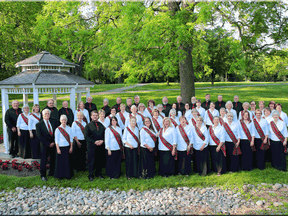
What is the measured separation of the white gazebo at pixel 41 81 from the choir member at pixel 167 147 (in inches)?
176

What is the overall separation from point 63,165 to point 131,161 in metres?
1.99

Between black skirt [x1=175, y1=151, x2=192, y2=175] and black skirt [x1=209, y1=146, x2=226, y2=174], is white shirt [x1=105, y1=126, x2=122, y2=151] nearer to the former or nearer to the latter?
black skirt [x1=175, y1=151, x2=192, y2=175]

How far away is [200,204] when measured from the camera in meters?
5.89

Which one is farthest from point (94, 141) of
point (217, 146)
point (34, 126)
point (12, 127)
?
point (12, 127)

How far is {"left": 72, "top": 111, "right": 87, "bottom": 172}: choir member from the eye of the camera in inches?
311

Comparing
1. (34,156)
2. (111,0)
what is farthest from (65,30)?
(34,156)

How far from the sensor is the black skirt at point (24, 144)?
29.6ft

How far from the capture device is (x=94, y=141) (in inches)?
293

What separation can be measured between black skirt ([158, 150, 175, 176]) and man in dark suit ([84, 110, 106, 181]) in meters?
1.85

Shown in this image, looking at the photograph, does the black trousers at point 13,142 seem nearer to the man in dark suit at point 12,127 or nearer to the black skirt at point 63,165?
the man in dark suit at point 12,127

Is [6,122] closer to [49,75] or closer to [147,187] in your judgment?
[49,75]

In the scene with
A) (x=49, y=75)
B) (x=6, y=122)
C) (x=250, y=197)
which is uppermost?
(x=49, y=75)

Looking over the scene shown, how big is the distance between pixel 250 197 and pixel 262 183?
34.4 inches

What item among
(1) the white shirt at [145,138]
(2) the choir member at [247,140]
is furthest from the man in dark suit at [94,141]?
(2) the choir member at [247,140]
